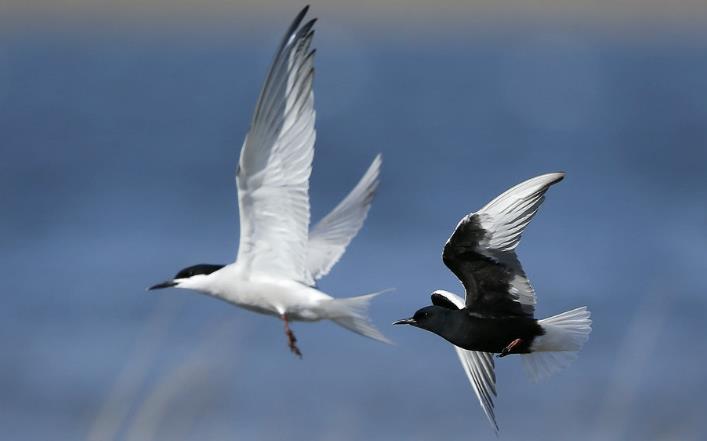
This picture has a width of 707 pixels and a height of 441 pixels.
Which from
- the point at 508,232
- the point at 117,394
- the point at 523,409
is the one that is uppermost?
the point at 508,232

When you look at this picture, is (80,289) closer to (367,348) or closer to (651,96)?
(367,348)

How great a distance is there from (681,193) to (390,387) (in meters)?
8.90

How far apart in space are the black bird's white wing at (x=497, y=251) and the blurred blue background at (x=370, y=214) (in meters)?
0.60

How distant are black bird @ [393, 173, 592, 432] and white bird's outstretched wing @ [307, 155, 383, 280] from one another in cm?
60

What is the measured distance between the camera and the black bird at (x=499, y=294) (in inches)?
241

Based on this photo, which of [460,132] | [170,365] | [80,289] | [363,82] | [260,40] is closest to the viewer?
[170,365]

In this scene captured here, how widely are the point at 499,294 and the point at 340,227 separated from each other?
1.24 metres

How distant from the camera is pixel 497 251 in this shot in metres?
6.24

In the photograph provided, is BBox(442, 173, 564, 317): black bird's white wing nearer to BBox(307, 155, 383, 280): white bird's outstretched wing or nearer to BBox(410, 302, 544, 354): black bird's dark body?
BBox(410, 302, 544, 354): black bird's dark body

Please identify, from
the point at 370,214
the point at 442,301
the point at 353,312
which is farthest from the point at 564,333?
the point at 370,214

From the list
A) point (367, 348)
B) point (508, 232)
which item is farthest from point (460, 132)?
point (508, 232)

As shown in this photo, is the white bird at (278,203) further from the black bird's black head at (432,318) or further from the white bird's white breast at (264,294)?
the black bird's black head at (432,318)

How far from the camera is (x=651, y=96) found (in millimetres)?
27344

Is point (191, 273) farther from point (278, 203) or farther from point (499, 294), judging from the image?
point (499, 294)
